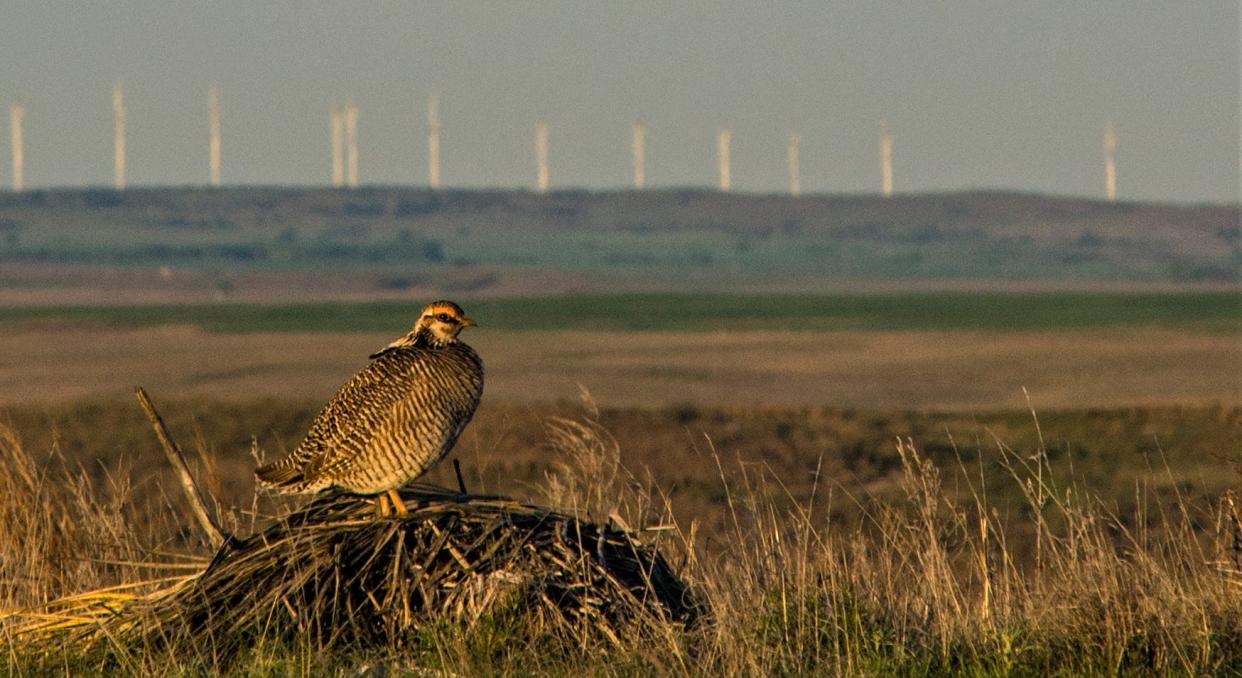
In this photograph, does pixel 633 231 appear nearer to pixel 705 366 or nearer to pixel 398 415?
pixel 705 366

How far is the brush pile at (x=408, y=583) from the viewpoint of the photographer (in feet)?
26.2

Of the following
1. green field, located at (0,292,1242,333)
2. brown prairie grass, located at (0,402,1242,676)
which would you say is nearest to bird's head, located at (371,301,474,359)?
brown prairie grass, located at (0,402,1242,676)

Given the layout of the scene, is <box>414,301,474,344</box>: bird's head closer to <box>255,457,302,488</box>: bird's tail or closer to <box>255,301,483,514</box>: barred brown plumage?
<box>255,301,483,514</box>: barred brown plumage

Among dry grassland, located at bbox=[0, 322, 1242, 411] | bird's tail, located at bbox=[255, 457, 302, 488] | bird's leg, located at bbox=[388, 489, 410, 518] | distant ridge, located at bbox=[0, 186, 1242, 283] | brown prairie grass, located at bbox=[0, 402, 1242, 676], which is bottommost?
dry grassland, located at bbox=[0, 322, 1242, 411]

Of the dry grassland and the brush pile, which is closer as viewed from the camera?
the brush pile

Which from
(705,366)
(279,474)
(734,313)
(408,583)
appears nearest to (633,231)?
(734,313)

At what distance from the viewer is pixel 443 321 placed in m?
8.18

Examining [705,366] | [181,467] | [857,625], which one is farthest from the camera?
[705,366]

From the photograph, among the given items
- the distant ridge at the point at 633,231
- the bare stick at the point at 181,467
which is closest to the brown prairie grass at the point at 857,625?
the bare stick at the point at 181,467

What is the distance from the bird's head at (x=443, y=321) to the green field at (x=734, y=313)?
48.8m

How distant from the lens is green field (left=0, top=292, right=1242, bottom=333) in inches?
2324

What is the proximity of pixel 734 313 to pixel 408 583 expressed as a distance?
190ft

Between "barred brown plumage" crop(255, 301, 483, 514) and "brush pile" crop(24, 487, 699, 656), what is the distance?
191mm

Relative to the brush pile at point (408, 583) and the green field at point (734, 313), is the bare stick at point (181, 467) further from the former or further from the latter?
the green field at point (734, 313)
